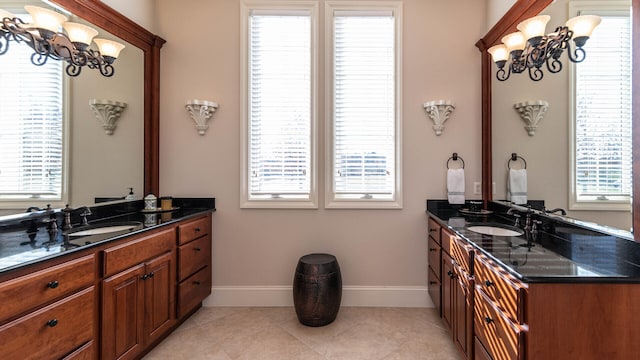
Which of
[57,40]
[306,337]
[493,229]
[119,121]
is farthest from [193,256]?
[493,229]

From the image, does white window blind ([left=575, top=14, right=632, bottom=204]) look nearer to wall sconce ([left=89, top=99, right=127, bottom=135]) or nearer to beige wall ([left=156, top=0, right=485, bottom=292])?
beige wall ([left=156, top=0, right=485, bottom=292])

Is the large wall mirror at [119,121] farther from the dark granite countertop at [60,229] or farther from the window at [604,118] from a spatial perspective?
the window at [604,118]

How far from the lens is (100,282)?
1.60 metres

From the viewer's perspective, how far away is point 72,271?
1415 mm

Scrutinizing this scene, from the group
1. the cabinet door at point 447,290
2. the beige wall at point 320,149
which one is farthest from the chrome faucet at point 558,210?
the beige wall at point 320,149

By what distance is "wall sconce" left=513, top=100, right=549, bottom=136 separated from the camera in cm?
194

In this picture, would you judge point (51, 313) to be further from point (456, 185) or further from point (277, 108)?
point (456, 185)

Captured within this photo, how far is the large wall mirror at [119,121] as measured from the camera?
6.72 feet

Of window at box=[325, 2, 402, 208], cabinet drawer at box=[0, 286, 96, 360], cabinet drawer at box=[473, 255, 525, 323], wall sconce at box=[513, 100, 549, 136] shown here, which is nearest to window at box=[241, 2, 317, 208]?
window at box=[325, 2, 402, 208]

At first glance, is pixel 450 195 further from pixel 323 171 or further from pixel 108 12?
pixel 108 12

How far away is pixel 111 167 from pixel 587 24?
10.7 ft

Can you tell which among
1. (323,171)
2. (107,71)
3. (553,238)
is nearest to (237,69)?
(107,71)

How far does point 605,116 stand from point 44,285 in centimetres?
277

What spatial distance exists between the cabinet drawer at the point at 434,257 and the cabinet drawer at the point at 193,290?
2.04 metres
